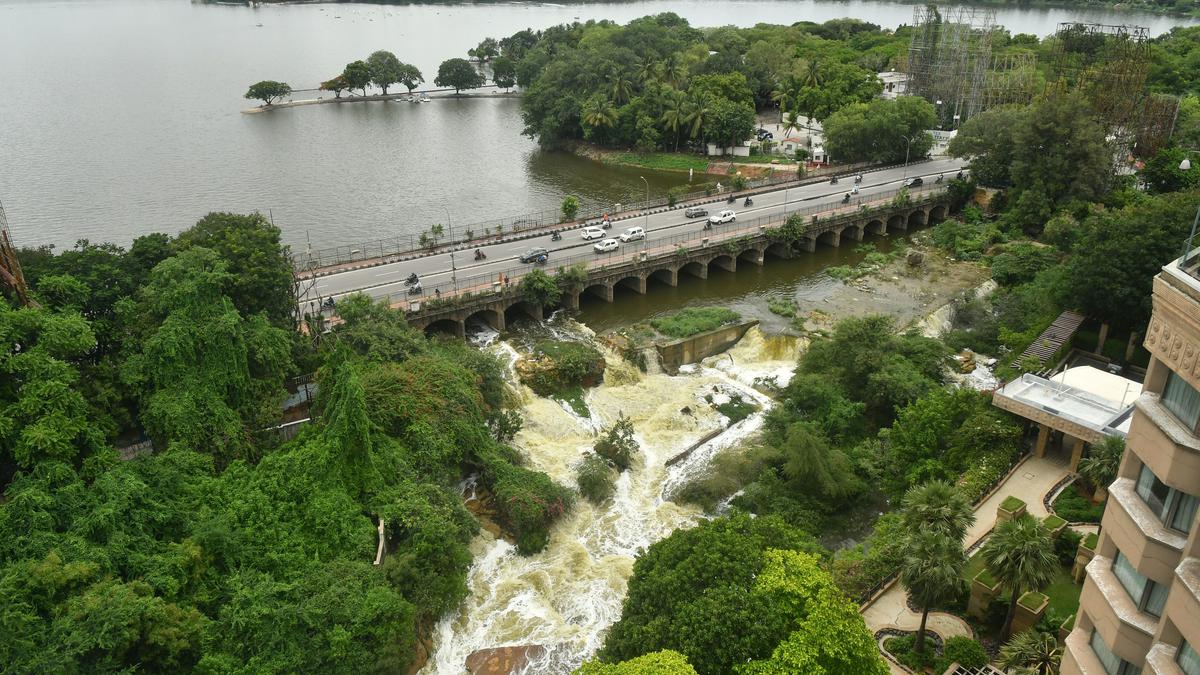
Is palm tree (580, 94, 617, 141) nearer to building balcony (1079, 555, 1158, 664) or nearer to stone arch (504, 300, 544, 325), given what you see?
stone arch (504, 300, 544, 325)

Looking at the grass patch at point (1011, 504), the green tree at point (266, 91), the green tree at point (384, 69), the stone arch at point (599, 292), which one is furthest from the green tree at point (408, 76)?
the grass patch at point (1011, 504)

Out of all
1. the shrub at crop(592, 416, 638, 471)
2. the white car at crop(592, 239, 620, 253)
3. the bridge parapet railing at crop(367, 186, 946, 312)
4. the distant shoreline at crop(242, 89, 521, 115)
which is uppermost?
the distant shoreline at crop(242, 89, 521, 115)

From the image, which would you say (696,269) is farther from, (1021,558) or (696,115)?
(1021,558)

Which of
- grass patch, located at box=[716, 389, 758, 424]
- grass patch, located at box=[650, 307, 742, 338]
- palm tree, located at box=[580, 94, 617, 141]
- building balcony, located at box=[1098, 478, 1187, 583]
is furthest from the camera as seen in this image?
palm tree, located at box=[580, 94, 617, 141]

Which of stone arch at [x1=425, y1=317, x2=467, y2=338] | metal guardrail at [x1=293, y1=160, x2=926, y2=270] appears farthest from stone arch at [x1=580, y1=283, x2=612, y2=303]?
stone arch at [x1=425, y1=317, x2=467, y2=338]

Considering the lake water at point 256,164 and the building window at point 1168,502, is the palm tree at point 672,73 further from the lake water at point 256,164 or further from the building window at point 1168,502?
the building window at point 1168,502

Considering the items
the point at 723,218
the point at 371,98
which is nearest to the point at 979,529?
the point at 723,218
